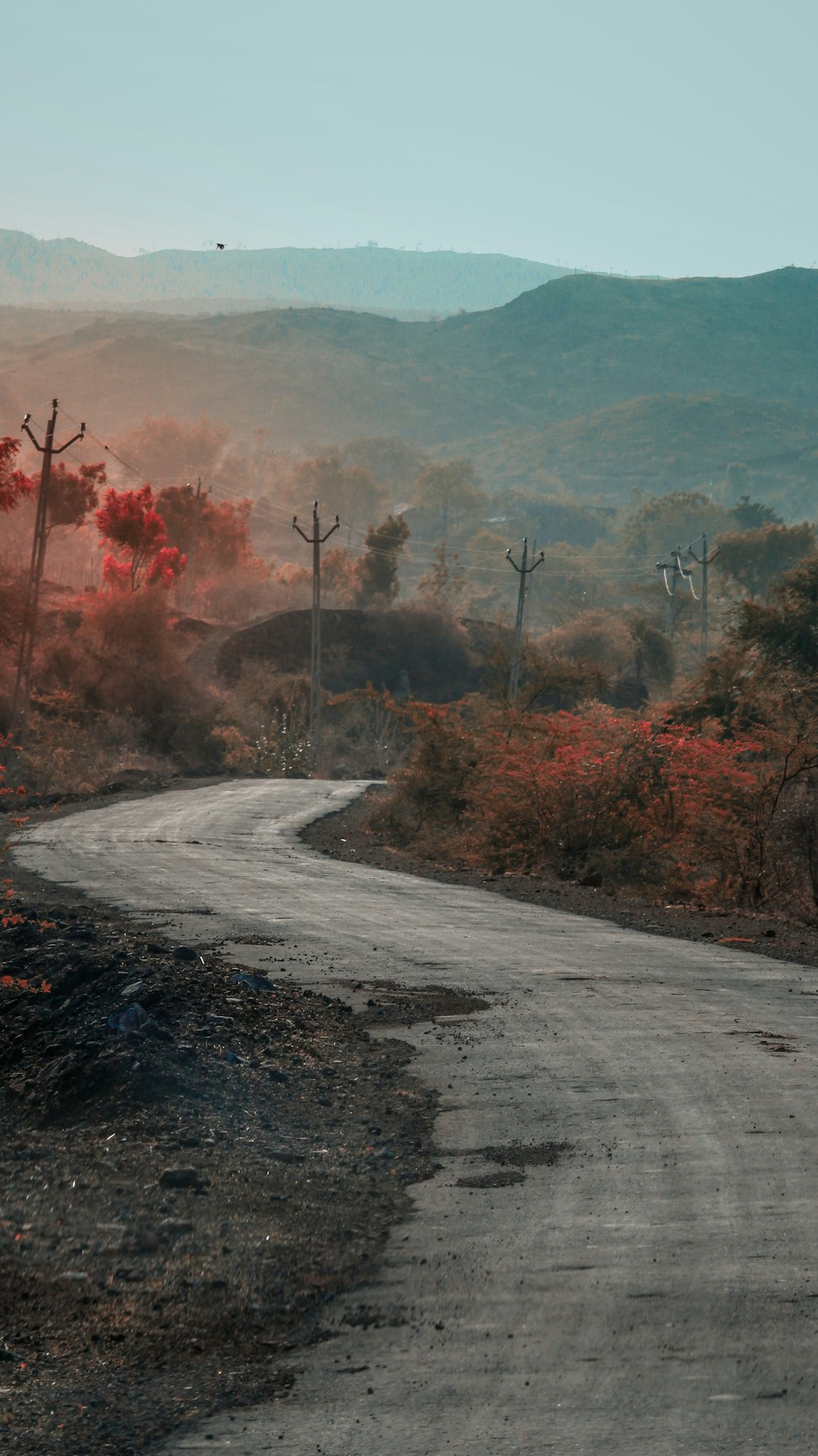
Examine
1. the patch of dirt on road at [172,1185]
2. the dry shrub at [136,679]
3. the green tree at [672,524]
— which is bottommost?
the dry shrub at [136,679]

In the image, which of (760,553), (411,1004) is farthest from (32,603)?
(760,553)

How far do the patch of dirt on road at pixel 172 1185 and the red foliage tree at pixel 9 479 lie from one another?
50321 mm

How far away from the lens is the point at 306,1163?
285 inches

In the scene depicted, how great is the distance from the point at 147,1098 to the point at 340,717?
58164mm

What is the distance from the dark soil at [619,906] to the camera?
53.9 ft

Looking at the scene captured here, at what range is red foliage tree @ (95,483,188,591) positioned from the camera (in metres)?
76.4

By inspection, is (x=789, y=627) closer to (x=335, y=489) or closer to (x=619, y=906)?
(x=619, y=906)

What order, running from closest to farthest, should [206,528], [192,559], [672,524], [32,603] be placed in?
[32,603] < [192,559] < [206,528] < [672,524]

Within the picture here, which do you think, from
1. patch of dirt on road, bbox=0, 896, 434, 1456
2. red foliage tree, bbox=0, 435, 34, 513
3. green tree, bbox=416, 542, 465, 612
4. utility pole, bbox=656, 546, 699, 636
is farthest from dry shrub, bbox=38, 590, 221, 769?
green tree, bbox=416, 542, 465, 612

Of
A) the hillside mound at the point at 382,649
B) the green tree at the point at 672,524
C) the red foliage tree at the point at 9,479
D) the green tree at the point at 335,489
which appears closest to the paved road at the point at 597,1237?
the red foliage tree at the point at 9,479

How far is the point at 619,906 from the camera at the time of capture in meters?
19.8

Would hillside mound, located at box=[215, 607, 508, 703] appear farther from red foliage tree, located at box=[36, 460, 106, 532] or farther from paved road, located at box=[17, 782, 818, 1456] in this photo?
paved road, located at box=[17, 782, 818, 1456]

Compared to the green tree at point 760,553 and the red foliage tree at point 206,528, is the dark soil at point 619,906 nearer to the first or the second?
the red foliage tree at point 206,528

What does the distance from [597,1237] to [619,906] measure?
1382cm
